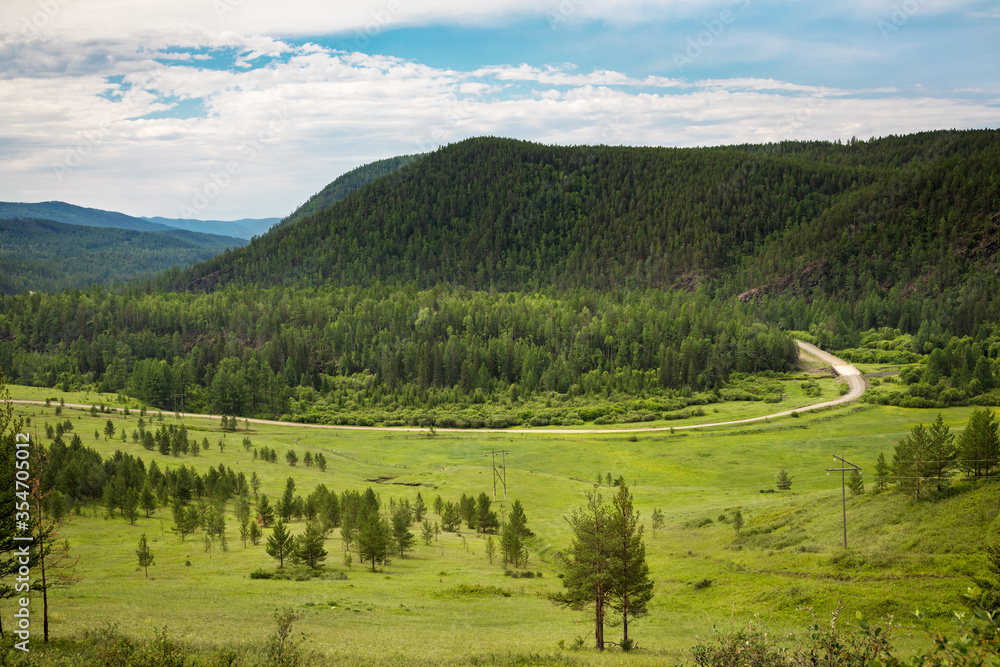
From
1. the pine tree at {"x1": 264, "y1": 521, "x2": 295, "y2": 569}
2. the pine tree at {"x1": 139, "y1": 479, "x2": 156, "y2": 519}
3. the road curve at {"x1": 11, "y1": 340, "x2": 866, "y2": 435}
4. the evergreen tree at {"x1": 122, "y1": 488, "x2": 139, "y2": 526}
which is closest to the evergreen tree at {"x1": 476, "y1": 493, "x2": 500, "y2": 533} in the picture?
the pine tree at {"x1": 264, "y1": 521, "x2": 295, "y2": 569}

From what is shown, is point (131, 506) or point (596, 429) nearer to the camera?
point (131, 506)

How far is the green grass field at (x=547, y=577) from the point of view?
38062 millimetres

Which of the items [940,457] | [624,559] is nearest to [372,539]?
[624,559]

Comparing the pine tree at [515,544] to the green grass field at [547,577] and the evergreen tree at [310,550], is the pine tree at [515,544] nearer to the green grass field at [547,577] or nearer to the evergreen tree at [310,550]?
the green grass field at [547,577]

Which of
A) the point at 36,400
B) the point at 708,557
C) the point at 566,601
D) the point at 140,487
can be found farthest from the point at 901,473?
the point at 36,400

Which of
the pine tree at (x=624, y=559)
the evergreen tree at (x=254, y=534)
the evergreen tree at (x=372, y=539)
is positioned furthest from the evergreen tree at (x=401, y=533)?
the pine tree at (x=624, y=559)

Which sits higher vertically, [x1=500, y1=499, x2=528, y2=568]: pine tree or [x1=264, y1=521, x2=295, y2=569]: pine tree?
[x1=264, y1=521, x2=295, y2=569]: pine tree

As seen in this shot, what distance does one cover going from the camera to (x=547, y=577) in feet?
211

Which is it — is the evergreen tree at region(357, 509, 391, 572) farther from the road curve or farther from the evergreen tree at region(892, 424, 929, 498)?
the road curve

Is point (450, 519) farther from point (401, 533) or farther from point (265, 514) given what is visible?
point (265, 514)

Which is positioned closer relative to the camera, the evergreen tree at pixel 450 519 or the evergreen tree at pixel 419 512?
the evergreen tree at pixel 450 519

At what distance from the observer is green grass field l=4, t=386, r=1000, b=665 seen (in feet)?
125

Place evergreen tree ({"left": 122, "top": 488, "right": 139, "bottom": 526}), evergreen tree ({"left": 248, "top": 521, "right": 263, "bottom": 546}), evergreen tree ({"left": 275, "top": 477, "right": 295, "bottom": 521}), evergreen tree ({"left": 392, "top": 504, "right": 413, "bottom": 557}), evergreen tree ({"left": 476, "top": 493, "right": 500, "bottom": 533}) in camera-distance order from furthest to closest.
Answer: evergreen tree ({"left": 476, "top": 493, "right": 500, "bottom": 533}), evergreen tree ({"left": 275, "top": 477, "right": 295, "bottom": 521}), evergreen tree ({"left": 122, "top": 488, "right": 139, "bottom": 526}), evergreen tree ({"left": 248, "top": 521, "right": 263, "bottom": 546}), evergreen tree ({"left": 392, "top": 504, "right": 413, "bottom": 557})

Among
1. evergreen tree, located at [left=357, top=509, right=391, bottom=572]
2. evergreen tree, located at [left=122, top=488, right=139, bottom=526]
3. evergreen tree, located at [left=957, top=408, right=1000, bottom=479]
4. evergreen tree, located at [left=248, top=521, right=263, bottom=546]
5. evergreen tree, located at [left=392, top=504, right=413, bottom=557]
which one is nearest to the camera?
evergreen tree, located at [left=957, top=408, right=1000, bottom=479]
